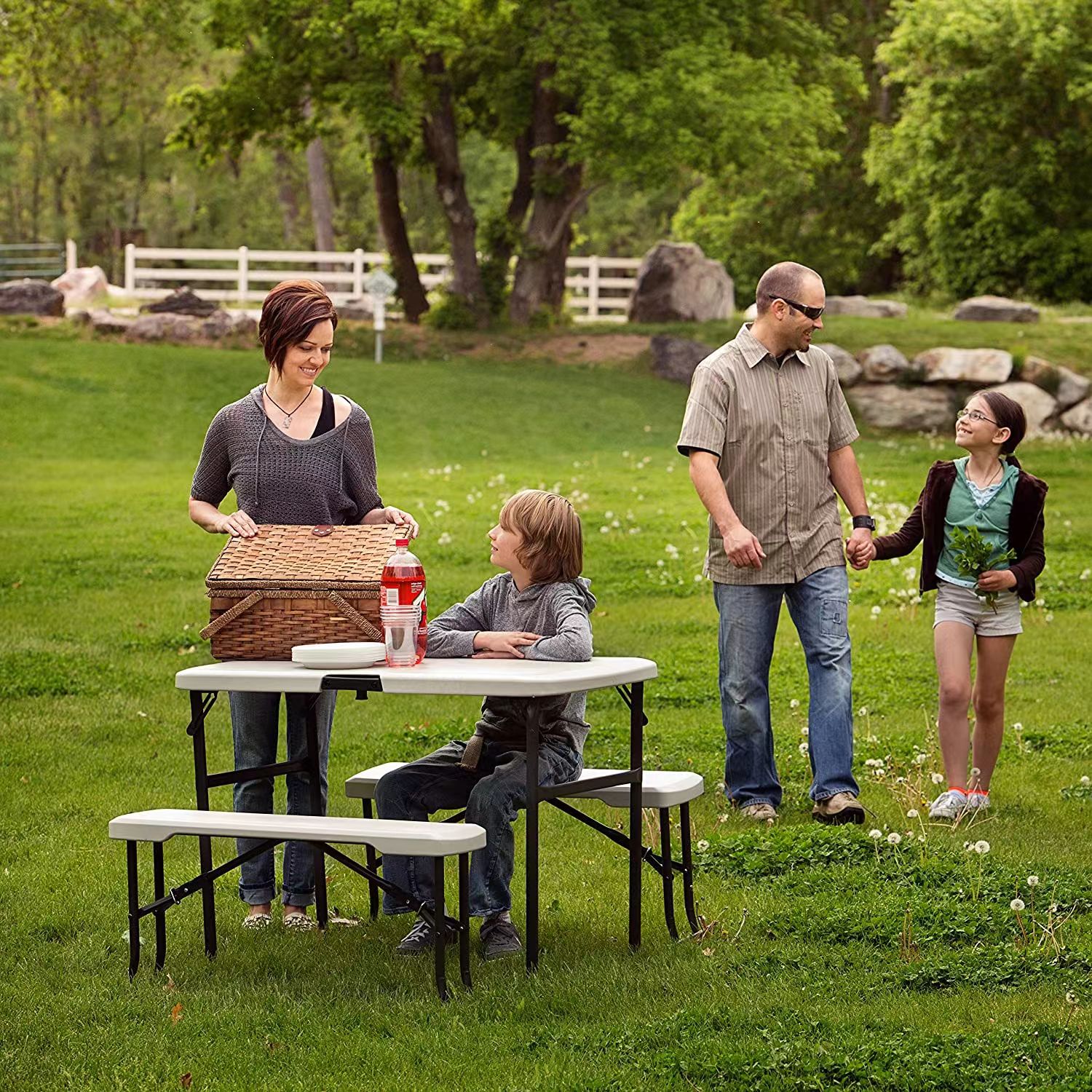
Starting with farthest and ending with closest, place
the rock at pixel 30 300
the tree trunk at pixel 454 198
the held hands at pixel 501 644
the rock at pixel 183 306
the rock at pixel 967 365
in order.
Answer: the rock at pixel 183 306, the tree trunk at pixel 454 198, the rock at pixel 30 300, the rock at pixel 967 365, the held hands at pixel 501 644

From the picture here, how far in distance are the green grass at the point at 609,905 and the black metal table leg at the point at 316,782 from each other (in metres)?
0.16

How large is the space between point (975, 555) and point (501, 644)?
8.60 feet

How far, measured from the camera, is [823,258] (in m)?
43.8

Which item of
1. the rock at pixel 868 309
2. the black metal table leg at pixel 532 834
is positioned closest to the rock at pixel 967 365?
the rock at pixel 868 309

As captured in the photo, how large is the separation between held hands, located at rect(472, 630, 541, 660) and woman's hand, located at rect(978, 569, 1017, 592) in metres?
2.56

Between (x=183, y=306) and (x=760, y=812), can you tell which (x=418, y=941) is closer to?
(x=760, y=812)

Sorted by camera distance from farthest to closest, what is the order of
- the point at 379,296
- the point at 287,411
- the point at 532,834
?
the point at 379,296, the point at 287,411, the point at 532,834

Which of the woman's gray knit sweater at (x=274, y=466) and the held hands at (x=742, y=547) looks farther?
the held hands at (x=742, y=547)

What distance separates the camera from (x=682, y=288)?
112 ft

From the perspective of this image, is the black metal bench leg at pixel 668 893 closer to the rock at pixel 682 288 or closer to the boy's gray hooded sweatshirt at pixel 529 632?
the boy's gray hooded sweatshirt at pixel 529 632

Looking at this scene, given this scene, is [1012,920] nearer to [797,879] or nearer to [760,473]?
[797,879]

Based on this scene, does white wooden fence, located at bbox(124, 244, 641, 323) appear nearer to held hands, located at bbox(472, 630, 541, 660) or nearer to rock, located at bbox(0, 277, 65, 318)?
rock, located at bbox(0, 277, 65, 318)

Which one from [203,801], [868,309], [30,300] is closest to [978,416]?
[203,801]

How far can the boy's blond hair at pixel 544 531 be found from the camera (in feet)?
18.2
